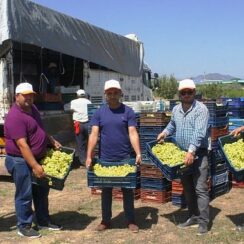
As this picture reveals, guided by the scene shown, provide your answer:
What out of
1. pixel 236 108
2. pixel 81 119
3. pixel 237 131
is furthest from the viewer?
pixel 81 119

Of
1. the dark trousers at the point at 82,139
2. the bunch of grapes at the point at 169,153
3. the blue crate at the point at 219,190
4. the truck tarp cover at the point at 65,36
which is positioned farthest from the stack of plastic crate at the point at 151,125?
the dark trousers at the point at 82,139

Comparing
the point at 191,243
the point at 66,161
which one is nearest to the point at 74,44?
the point at 66,161

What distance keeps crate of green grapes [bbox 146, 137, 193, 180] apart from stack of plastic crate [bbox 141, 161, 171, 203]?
174 cm

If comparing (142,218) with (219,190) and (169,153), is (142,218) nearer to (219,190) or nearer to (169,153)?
(169,153)

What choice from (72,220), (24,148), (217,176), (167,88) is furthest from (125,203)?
(167,88)

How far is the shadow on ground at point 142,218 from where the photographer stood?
282 inches

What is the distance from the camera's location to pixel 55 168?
21.4 ft

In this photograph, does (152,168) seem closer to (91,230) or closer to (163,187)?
(163,187)

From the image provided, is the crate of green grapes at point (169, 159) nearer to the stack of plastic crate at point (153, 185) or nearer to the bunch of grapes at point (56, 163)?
the bunch of grapes at point (56, 163)

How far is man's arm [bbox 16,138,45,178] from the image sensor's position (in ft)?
20.6

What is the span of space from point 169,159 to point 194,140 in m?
0.43

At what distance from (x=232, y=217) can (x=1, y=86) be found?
545 centimetres

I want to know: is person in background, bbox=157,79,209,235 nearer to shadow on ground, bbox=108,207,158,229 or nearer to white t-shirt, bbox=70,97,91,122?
shadow on ground, bbox=108,207,158,229

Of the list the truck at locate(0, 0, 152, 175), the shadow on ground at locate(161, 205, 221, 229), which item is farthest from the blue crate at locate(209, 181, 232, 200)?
the truck at locate(0, 0, 152, 175)
